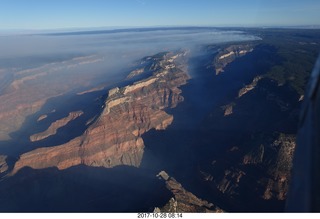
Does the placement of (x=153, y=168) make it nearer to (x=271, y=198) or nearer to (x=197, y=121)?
(x=271, y=198)

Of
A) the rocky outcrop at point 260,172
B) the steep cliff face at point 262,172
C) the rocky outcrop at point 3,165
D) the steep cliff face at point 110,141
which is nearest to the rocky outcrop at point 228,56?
the steep cliff face at point 110,141

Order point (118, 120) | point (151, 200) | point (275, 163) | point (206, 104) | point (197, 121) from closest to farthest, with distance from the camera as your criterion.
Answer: point (151, 200), point (275, 163), point (118, 120), point (197, 121), point (206, 104)

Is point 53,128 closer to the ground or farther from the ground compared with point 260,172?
closer to the ground

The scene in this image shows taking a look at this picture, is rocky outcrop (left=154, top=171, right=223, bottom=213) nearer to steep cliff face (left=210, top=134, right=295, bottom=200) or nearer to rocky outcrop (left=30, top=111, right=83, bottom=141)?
steep cliff face (left=210, top=134, right=295, bottom=200)

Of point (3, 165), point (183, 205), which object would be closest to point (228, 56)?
point (3, 165)

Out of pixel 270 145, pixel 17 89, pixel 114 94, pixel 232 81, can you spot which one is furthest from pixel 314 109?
pixel 17 89

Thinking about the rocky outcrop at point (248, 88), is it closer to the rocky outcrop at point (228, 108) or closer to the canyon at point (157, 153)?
the canyon at point (157, 153)

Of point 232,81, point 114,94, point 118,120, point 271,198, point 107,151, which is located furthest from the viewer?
point 232,81

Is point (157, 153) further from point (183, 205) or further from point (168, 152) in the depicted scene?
point (183, 205)
